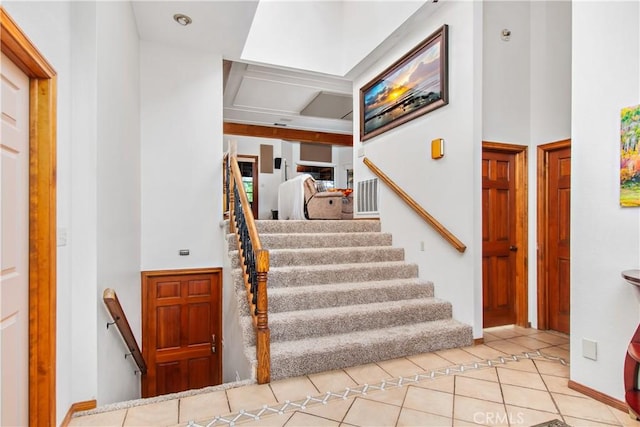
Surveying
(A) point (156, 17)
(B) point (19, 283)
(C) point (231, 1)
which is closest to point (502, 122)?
(C) point (231, 1)

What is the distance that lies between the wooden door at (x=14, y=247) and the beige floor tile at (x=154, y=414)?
534 millimetres

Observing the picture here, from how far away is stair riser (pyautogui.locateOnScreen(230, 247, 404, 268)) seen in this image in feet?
12.2

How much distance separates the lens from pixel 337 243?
4332 millimetres

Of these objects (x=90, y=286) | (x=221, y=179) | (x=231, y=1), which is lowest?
(x=90, y=286)

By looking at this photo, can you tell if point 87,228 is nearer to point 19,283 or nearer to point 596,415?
point 19,283

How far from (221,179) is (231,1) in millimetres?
2145

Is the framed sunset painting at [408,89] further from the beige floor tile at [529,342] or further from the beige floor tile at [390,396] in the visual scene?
the beige floor tile at [390,396]

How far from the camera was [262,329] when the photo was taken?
8.38 ft

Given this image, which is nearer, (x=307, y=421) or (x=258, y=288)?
(x=307, y=421)

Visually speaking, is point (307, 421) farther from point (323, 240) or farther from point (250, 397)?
point (323, 240)

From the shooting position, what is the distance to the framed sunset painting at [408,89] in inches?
147

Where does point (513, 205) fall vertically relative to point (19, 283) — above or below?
above

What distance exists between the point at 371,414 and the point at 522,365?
59.2 inches

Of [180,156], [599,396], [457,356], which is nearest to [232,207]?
[180,156]
